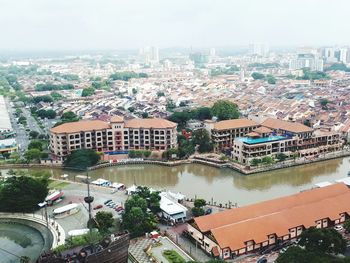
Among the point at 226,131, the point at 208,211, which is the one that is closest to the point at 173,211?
the point at 208,211

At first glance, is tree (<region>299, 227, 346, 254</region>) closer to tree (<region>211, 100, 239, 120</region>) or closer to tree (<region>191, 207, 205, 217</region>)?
tree (<region>191, 207, 205, 217</region>)

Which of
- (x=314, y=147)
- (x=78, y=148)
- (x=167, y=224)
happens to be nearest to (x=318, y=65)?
(x=314, y=147)

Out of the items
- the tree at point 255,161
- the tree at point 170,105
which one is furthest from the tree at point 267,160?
the tree at point 170,105

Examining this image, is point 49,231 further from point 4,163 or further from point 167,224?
point 4,163

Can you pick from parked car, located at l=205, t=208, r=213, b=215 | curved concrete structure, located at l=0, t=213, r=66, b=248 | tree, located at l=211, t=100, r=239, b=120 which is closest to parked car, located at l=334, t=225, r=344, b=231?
parked car, located at l=205, t=208, r=213, b=215

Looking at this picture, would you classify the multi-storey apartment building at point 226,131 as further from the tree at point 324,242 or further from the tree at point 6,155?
the tree at point 324,242
